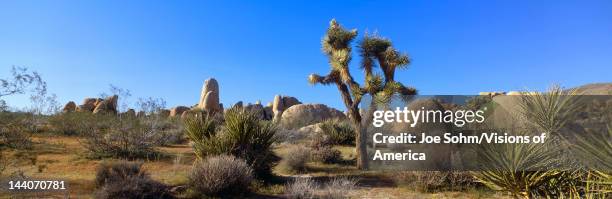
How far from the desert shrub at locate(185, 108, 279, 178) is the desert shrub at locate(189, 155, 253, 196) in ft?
3.53

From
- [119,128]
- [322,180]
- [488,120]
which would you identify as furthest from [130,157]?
[488,120]

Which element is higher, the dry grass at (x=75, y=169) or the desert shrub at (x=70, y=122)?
the desert shrub at (x=70, y=122)

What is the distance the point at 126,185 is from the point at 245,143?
336 cm

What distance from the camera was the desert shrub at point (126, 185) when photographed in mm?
8828

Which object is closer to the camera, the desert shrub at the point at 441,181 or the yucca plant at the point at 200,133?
the desert shrub at the point at 441,181

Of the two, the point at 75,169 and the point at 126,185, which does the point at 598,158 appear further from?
the point at 75,169

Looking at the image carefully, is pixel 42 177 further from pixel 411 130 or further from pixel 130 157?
pixel 411 130

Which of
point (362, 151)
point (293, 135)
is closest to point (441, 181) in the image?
point (362, 151)

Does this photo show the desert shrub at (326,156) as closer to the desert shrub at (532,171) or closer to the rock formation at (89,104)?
the desert shrub at (532,171)

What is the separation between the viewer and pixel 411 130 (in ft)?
43.0

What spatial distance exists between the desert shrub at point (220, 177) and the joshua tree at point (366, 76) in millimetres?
5497

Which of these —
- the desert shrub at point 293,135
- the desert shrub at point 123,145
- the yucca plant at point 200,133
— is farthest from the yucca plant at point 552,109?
the desert shrub at point 293,135

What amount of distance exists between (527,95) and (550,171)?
5.31ft

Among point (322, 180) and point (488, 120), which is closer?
point (488, 120)
